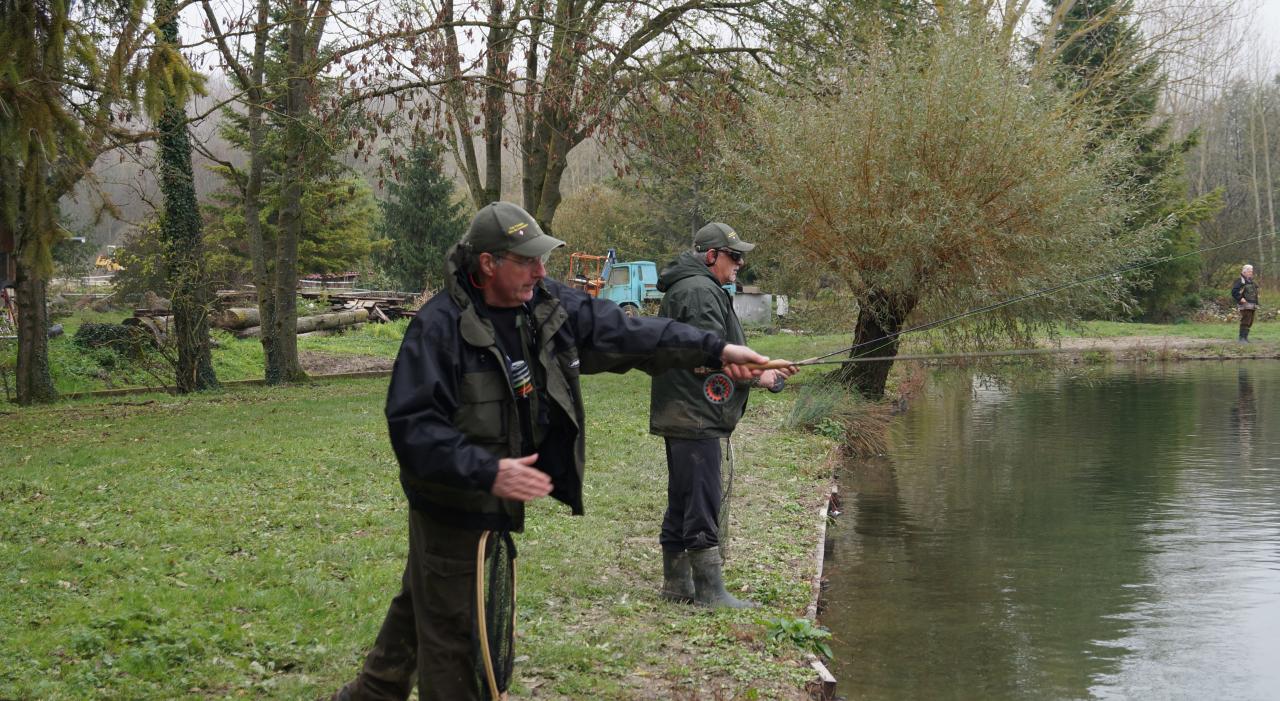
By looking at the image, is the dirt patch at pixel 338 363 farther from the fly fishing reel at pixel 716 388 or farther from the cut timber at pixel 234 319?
the fly fishing reel at pixel 716 388

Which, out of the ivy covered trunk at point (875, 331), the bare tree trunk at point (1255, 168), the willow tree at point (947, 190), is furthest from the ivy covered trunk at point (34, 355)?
the bare tree trunk at point (1255, 168)

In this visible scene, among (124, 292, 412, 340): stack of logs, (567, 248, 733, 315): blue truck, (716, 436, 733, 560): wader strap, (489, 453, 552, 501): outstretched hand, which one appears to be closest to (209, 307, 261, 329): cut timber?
(124, 292, 412, 340): stack of logs

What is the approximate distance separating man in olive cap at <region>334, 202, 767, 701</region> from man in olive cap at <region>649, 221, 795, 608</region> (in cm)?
199

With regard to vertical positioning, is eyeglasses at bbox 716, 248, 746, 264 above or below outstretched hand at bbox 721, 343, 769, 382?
above

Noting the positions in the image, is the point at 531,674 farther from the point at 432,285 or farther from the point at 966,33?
the point at 432,285

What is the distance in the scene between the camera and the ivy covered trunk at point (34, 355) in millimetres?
18438

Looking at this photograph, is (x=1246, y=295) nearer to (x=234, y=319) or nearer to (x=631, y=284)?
(x=631, y=284)

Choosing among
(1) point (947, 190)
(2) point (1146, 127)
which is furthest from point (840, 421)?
(2) point (1146, 127)

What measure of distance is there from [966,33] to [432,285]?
31.3 metres

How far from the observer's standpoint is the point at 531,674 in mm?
5059

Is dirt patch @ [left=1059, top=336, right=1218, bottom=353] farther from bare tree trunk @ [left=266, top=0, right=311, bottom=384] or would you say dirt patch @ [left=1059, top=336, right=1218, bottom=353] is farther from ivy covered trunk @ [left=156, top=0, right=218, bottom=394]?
ivy covered trunk @ [left=156, top=0, right=218, bottom=394]

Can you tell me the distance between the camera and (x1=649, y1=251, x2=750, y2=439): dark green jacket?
19.9 feet

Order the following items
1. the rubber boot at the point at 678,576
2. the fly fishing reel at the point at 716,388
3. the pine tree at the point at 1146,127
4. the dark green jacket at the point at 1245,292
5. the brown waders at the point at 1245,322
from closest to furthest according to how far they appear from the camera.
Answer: the fly fishing reel at the point at 716,388 → the rubber boot at the point at 678,576 → the pine tree at the point at 1146,127 → the dark green jacket at the point at 1245,292 → the brown waders at the point at 1245,322

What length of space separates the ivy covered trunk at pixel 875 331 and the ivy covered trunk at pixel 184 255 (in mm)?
10889
